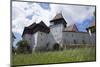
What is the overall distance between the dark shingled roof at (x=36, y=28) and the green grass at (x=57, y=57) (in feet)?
0.84

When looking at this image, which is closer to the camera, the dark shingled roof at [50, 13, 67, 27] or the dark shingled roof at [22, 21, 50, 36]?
the dark shingled roof at [22, 21, 50, 36]

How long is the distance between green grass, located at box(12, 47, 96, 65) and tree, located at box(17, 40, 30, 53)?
0.17 ft

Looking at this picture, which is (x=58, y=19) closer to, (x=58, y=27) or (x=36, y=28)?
(x=58, y=27)

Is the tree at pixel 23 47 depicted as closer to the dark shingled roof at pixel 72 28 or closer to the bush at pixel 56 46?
the bush at pixel 56 46

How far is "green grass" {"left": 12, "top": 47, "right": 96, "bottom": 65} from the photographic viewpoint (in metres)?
2.29

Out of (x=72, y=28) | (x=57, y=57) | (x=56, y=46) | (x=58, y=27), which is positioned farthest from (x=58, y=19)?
(x=57, y=57)

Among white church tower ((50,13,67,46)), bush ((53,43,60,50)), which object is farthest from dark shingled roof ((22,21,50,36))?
bush ((53,43,60,50))

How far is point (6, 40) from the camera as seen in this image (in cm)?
223

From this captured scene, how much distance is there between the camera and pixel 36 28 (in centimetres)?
236

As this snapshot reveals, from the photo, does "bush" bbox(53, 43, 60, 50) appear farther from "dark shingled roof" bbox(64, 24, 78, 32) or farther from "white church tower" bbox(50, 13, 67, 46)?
"dark shingled roof" bbox(64, 24, 78, 32)

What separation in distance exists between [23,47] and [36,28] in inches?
10.2

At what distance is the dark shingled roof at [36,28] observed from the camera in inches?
91.2

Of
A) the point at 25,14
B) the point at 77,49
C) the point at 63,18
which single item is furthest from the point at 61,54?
the point at 25,14

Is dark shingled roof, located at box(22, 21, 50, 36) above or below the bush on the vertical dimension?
above
